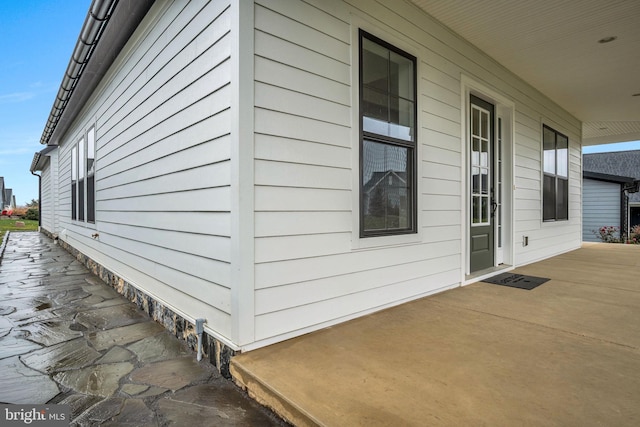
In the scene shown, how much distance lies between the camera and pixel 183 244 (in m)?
2.52

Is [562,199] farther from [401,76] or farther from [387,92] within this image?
[387,92]

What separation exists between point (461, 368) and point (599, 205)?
1562cm

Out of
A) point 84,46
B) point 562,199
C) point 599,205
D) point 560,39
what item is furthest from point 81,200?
point 599,205

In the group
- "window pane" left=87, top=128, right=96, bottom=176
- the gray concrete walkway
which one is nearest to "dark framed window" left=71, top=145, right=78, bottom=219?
"window pane" left=87, top=128, right=96, bottom=176

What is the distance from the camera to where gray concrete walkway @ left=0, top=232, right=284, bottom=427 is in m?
1.56

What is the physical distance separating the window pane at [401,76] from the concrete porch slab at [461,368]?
6.12 feet

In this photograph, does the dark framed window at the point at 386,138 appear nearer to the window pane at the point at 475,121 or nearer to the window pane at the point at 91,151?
the window pane at the point at 475,121

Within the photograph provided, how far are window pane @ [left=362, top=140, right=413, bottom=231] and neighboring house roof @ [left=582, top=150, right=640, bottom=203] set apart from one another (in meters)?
18.7

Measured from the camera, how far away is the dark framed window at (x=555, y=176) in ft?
19.0

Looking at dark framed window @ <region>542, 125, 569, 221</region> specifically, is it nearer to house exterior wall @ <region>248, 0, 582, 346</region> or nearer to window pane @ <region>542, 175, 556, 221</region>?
window pane @ <region>542, 175, 556, 221</region>

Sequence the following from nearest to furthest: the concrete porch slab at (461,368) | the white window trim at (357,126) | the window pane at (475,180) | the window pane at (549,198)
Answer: the concrete porch slab at (461,368), the white window trim at (357,126), the window pane at (475,180), the window pane at (549,198)

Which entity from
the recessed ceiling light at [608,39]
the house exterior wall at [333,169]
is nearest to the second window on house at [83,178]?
the house exterior wall at [333,169]

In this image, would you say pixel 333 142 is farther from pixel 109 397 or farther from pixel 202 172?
pixel 109 397

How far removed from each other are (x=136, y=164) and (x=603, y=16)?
501 centimetres
